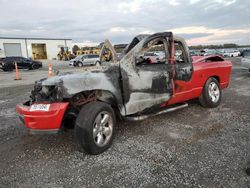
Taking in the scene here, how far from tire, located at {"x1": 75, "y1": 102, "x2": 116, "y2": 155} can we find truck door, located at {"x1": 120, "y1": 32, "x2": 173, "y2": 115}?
0.47m

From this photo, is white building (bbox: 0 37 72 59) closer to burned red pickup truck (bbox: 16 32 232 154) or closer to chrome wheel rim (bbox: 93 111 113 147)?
burned red pickup truck (bbox: 16 32 232 154)

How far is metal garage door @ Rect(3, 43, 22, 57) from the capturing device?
153 feet

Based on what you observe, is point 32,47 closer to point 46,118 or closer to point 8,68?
point 8,68

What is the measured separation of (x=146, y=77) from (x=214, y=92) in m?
2.60

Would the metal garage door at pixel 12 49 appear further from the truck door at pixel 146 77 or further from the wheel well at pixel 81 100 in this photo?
the wheel well at pixel 81 100

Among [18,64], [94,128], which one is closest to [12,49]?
[18,64]

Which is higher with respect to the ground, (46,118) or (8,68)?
(8,68)

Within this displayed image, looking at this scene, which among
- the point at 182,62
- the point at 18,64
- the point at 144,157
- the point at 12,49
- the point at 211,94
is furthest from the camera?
the point at 12,49

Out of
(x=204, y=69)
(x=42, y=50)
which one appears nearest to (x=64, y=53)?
(x=42, y=50)

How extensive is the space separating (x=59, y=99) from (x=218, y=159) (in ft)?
8.17

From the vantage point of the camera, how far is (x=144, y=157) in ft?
11.0

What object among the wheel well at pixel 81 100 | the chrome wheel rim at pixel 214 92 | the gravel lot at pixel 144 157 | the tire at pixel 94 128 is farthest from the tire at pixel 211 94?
the tire at pixel 94 128

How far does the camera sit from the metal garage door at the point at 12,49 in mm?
46594

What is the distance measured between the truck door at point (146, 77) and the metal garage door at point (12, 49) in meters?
49.5
